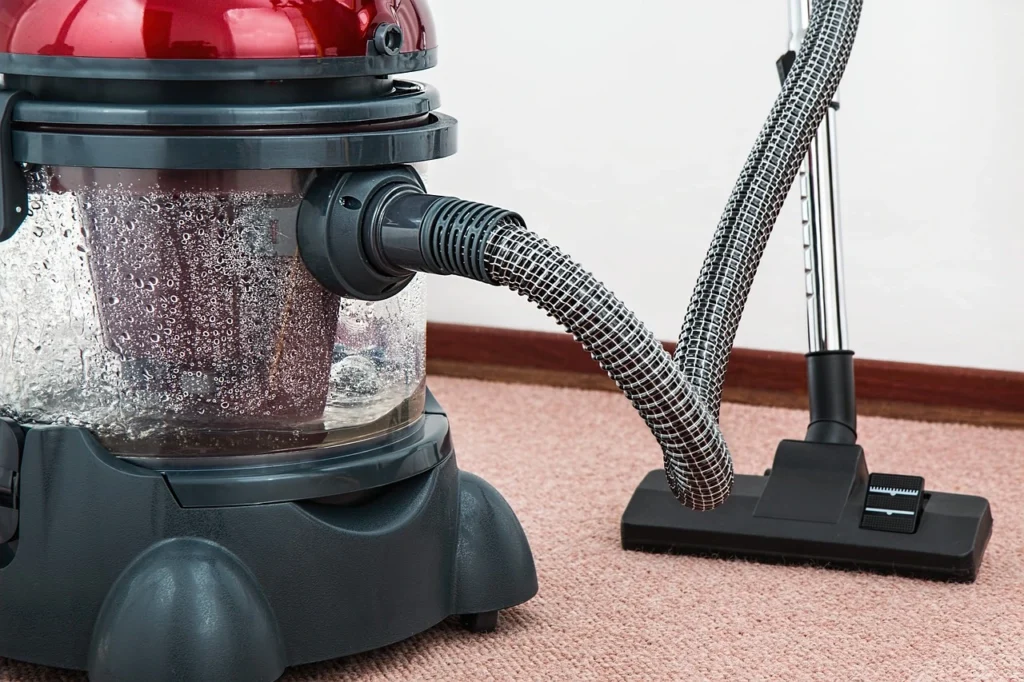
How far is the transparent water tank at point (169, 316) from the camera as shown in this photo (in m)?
0.80

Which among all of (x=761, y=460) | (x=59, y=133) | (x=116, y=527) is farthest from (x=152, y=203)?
(x=761, y=460)

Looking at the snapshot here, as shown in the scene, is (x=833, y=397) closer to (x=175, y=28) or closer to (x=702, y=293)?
(x=702, y=293)

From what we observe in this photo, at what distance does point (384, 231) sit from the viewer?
0.78m

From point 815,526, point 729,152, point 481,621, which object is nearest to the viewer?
point 481,621

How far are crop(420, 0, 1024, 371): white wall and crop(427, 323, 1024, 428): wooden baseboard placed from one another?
23 millimetres

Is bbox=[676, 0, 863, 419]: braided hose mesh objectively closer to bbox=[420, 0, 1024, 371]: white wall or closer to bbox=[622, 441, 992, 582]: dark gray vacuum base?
bbox=[622, 441, 992, 582]: dark gray vacuum base

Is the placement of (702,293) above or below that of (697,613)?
above

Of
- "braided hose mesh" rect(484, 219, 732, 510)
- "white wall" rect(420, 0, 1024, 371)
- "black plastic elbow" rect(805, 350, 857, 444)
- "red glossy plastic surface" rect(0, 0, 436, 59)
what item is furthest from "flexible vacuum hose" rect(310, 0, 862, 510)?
"white wall" rect(420, 0, 1024, 371)

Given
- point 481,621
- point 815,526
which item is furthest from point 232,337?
point 815,526

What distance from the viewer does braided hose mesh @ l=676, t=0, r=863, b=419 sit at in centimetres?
94

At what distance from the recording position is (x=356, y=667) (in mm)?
878

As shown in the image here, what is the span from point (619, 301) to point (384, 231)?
14 centimetres

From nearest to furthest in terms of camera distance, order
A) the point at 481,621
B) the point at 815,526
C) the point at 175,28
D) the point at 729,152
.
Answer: the point at 175,28, the point at 481,621, the point at 815,526, the point at 729,152

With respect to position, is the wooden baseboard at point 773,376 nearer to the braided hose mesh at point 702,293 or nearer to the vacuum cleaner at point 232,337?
the braided hose mesh at point 702,293
